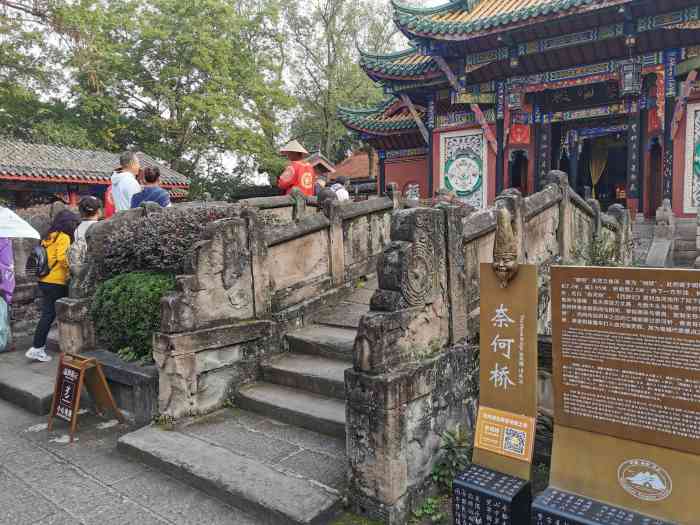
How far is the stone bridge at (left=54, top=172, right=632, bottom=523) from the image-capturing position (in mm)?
3145

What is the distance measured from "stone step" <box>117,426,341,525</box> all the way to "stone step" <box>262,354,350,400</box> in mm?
930

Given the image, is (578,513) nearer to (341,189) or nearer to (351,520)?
(351,520)

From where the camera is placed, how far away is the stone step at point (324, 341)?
4.87m

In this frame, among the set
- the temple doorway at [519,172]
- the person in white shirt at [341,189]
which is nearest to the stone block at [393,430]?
the person in white shirt at [341,189]

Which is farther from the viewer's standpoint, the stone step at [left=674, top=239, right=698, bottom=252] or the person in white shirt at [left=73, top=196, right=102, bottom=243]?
the stone step at [left=674, top=239, right=698, bottom=252]

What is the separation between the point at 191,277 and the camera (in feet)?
14.5

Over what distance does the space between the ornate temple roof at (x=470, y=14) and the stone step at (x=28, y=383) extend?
10.1 metres

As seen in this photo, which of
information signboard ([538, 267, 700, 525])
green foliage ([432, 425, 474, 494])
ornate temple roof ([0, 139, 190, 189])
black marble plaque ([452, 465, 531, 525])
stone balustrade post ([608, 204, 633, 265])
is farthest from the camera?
ornate temple roof ([0, 139, 190, 189])

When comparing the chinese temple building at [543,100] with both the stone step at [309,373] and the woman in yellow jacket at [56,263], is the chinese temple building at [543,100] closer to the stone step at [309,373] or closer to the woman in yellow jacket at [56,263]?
the stone step at [309,373]

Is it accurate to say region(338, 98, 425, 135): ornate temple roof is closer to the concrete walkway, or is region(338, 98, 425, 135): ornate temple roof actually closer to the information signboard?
the concrete walkway

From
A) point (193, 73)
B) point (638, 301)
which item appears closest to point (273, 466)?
point (638, 301)

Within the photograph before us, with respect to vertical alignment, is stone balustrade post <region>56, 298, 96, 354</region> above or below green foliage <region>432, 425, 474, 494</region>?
above

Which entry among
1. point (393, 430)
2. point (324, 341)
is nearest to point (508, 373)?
point (393, 430)

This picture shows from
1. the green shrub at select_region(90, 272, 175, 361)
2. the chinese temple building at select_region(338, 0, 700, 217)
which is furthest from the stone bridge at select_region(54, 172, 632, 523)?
the chinese temple building at select_region(338, 0, 700, 217)
